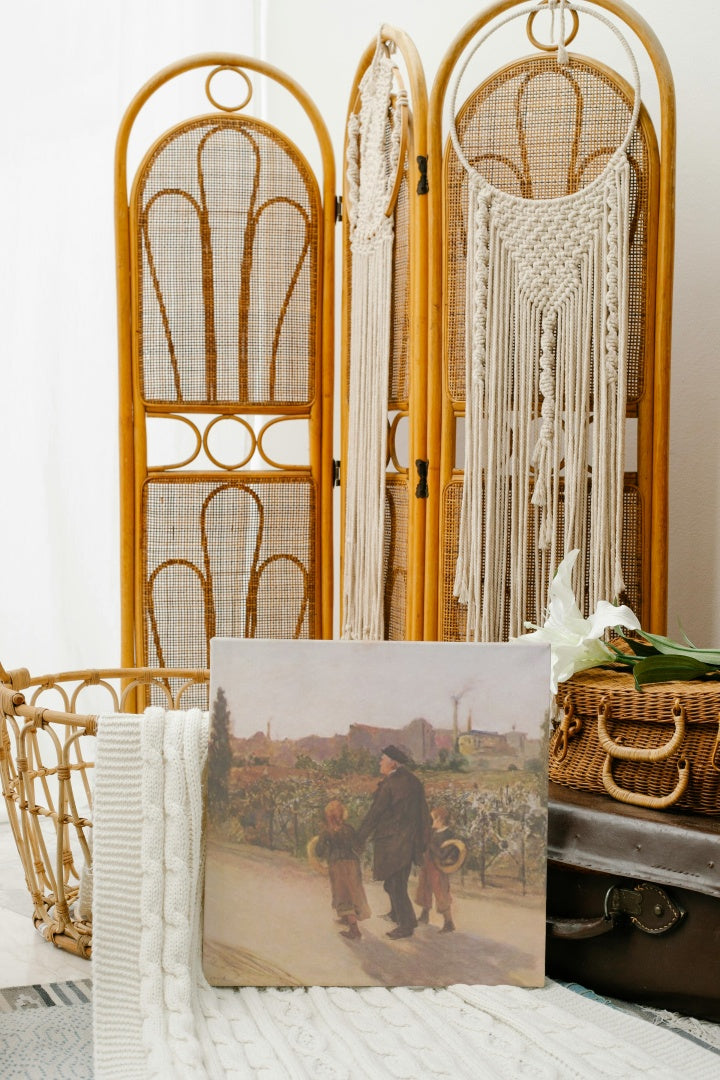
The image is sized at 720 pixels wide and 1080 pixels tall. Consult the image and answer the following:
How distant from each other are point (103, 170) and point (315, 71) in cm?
44

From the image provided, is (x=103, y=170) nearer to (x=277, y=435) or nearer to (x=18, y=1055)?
(x=277, y=435)

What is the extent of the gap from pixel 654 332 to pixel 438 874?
71 centimetres

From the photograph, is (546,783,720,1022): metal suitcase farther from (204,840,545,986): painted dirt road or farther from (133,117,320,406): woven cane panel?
(133,117,320,406): woven cane panel

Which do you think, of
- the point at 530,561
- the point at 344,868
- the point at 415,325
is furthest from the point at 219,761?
the point at 415,325

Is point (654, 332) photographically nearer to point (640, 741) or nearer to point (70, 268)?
point (640, 741)

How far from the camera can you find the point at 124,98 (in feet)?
6.17

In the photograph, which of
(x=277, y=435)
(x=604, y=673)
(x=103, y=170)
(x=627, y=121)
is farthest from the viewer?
(x=277, y=435)

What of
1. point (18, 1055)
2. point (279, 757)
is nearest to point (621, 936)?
point (279, 757)

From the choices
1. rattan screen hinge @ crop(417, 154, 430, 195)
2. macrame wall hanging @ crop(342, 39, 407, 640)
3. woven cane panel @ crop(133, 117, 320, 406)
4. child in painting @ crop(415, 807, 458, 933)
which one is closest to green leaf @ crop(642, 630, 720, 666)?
child in painting @ crop(415, 807, 458, 933)

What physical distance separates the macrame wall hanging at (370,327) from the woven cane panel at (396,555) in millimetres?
21

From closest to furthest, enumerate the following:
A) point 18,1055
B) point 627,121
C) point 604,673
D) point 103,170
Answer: point 18,1055 < point 604,673 < point 627,121 < point 103,170

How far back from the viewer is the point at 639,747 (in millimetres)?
913

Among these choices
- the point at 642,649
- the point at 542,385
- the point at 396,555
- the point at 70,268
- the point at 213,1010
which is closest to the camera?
the point at 213,1010

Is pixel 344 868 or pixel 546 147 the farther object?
pixel 546 147
